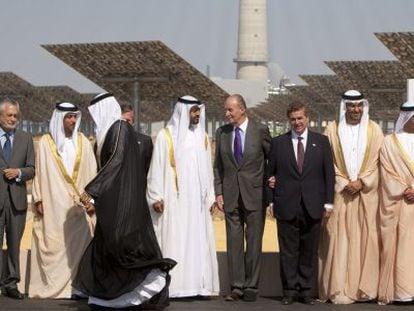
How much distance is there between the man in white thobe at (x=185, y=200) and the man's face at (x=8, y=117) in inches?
43.7

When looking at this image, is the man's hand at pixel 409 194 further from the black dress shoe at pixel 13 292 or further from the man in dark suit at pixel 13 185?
the black dress shoe at pixel 13 292

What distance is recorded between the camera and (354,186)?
7.68 meters

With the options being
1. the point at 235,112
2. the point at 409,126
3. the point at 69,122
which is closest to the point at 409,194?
the point at 409,126

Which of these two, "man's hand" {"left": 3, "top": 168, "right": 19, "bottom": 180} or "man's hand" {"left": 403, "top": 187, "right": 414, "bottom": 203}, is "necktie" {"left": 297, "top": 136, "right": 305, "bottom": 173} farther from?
"man's hand" {"left": 3, "top": 168, "right": 19, "bottom": 180}

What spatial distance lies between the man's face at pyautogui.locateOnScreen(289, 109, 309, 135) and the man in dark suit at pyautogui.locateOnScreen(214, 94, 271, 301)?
28cm

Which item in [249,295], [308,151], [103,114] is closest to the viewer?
[103,114]

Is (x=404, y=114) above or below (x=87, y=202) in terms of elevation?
above

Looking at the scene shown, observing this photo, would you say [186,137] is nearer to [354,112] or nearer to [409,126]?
[354,112]

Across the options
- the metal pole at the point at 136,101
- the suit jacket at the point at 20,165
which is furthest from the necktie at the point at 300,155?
the metal pole at the point at 136,101

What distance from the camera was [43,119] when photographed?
57.5 metres

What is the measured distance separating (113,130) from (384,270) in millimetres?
2277

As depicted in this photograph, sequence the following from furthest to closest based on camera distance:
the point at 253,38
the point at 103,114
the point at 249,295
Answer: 1. the point at 253,38
2. the point at 249,295
3. the point at 103,114

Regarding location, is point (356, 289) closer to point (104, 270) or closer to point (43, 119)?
point (104, 270)

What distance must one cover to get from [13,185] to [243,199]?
1.76 metres
